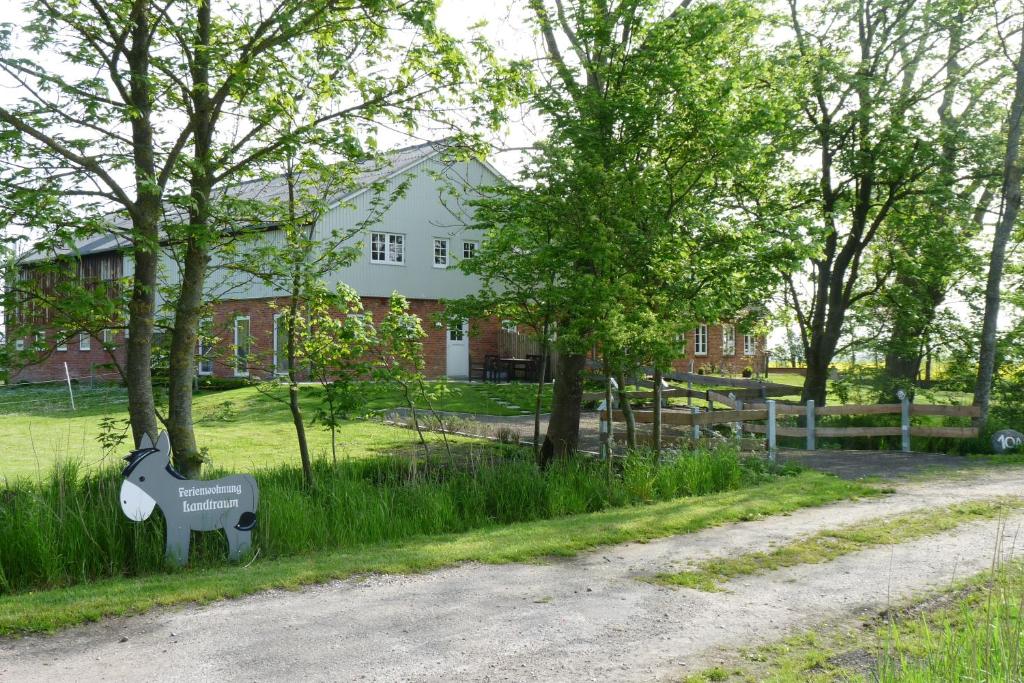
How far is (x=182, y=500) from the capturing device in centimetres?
788

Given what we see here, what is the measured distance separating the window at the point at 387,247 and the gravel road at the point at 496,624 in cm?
2673

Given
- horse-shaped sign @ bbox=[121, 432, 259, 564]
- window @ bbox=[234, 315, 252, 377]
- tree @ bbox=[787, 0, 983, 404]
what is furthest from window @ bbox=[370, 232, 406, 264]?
horse-shaped sign @ bbox=[121, 432, 259, 564]

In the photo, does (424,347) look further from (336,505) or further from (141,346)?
(141,346)

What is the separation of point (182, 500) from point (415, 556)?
6.79 ft

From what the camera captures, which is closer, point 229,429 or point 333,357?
point 333,357

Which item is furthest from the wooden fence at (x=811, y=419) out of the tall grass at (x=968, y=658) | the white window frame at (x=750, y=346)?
the white window frame at (x=750, y=346)

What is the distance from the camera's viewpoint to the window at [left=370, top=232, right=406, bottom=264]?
33719 mm

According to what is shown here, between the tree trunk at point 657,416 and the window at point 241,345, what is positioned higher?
the window at point 241,345

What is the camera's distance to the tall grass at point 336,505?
7617mm

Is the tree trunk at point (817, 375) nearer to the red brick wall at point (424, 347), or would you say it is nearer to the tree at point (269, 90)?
the red brick wall at point (424, 347)

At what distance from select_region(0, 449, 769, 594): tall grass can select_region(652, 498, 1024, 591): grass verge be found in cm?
288

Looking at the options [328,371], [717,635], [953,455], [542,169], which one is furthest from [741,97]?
[717,635]

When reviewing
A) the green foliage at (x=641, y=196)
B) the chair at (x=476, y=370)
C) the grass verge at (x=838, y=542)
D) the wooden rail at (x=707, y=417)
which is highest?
the green foliage at (x=641, y=196)

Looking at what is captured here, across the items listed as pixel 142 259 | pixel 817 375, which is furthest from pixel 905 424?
pixel 142 259
